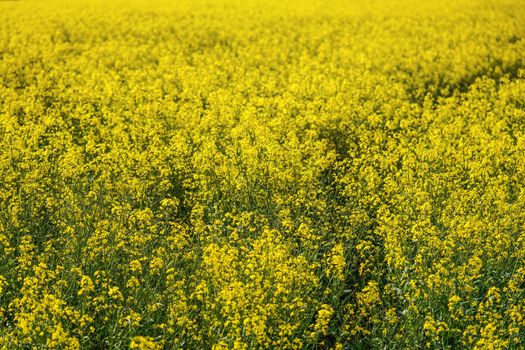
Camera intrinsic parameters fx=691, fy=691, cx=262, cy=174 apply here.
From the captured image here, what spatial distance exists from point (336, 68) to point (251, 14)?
840 centimetres

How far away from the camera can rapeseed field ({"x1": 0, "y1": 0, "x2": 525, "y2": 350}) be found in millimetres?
6391

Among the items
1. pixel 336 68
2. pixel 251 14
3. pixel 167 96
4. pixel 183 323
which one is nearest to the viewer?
pixel 183 323

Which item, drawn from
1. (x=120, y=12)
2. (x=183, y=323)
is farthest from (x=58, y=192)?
(x=120, y=12)

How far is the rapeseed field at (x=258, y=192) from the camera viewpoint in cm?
639

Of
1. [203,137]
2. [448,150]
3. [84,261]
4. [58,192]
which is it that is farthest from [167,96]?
[84,261]

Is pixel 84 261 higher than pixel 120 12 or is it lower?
lower

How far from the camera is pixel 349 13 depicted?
23406 millimetres

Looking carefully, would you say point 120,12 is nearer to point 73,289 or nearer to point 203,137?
point 203,137

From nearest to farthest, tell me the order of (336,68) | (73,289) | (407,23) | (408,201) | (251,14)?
1. (73,289)
2. (408,201)
3. (336,68)
4. (407,23)
5. (251,14)

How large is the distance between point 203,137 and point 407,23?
13128 millimetres

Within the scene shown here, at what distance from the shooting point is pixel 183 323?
20.1 feet

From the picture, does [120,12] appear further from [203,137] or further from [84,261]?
[84,261]

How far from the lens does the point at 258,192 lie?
8852 millimetres

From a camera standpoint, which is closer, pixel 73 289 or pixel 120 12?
pixel 73 289
